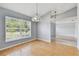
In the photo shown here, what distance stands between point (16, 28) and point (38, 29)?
0.55 m

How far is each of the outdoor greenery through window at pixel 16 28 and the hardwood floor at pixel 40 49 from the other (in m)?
0.26

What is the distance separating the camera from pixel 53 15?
2.12 m

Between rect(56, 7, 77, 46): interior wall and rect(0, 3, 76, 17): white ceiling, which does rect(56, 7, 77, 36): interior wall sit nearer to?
rect(56, 7, 77, 46): interior wall

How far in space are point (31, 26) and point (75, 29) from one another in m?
1.09

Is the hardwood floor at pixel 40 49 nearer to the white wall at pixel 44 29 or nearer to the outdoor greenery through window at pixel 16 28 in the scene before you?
the white wall at pixel 44 29

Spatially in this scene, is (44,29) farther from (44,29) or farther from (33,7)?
(33,7)

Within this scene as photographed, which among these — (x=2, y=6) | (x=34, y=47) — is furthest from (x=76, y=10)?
Answer: (x=2, y=6)

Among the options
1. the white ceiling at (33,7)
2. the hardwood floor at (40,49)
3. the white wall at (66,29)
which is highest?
the white ceiling at (33,7)

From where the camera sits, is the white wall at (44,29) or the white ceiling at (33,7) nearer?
the white ceiling at (33,7)

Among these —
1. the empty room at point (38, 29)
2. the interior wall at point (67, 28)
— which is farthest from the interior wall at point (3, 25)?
the interior wall at point (67, 28)

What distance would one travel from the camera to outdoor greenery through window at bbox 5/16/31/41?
2084mm

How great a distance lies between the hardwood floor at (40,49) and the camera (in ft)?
6.70

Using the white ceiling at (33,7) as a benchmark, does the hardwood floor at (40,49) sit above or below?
below

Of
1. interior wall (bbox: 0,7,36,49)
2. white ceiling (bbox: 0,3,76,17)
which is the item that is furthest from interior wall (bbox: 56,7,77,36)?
interior wall (bbox: 0,7,36,49)
